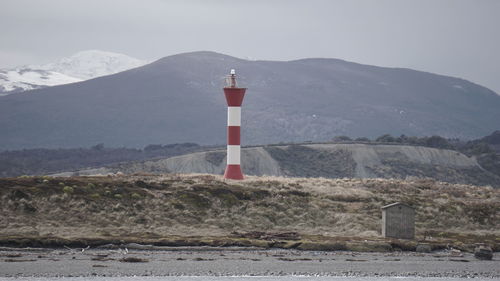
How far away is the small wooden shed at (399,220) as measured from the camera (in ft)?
104

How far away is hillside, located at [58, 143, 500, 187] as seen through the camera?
98500 millimetres

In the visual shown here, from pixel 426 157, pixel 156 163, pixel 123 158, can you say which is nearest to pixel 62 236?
pixel 156 163

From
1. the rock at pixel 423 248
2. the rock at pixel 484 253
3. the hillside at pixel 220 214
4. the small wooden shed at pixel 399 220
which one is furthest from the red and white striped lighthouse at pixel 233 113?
the rock at pixel 484 253

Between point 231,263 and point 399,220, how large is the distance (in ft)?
28.5

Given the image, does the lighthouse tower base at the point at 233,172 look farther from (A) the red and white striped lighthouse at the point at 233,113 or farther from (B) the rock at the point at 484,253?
(B) the rock at the point at 484,253

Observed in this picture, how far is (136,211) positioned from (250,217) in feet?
14.8

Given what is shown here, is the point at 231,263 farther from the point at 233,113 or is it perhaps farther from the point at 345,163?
the point at 345,163

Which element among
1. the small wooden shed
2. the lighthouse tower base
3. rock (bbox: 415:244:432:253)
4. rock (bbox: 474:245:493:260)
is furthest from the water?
the lighthouse tower base

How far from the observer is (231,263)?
2539 cm

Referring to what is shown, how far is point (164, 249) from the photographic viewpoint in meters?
27.6

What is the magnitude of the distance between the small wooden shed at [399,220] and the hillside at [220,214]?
→ 0.71 metres

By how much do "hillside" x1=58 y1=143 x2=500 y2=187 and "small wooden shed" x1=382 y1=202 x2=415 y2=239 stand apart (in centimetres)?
5975

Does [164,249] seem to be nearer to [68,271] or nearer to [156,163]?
[68,271]

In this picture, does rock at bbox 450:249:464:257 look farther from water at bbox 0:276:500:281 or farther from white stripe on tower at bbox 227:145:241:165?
white stripe on tower at bbox 227:145:241:165
